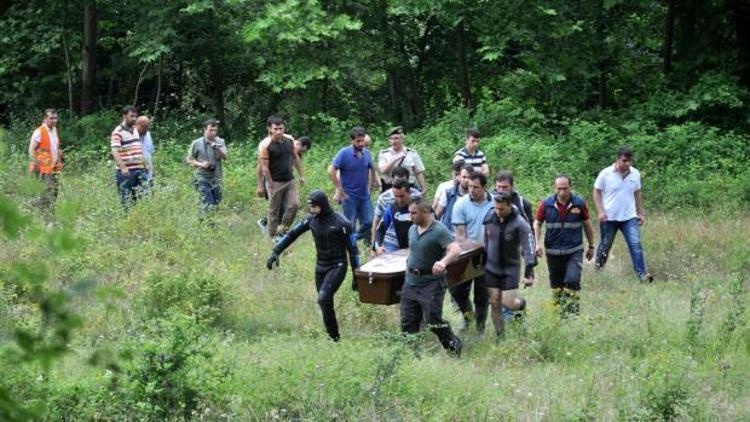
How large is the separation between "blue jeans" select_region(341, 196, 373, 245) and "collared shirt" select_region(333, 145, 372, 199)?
0.12 metres

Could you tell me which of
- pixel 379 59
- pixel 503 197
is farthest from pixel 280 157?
pixel 379 59

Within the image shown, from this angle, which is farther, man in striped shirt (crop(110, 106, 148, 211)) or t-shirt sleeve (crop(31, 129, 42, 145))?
t-shirt sleeve (crop(31, 129, 42, 145))

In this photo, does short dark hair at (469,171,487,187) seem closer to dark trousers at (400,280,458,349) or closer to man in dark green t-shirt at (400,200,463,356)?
man in dark green t-shirt at (400,200,463,356)

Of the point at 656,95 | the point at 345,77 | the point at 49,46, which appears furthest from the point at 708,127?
the point at 49,46

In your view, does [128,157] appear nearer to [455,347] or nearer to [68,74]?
[455,347]

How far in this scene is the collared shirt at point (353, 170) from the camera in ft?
46.4

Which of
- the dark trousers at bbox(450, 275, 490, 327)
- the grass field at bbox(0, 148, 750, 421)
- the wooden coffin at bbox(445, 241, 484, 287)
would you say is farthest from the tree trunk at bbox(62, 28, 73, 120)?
the wooden coffin at bbox(445, 241, 484, 287)

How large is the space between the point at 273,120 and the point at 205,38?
33.0ft

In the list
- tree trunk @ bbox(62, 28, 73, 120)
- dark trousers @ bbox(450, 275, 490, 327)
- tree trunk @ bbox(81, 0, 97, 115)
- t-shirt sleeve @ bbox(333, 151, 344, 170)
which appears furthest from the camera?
tree trunk @ bbox(62, 28, 73, 120)

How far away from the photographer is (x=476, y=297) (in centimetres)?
1100

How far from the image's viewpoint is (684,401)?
8195 mm

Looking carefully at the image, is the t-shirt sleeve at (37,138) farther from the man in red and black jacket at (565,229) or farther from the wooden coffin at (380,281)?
the man in red and black jacket at (565,229)

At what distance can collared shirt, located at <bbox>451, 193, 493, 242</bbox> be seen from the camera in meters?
10.7

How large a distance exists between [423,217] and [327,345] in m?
1.41
